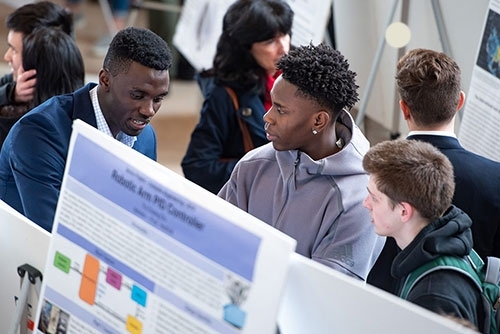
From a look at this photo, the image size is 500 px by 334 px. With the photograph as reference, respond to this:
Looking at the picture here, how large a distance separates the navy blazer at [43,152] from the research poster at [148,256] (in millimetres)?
578

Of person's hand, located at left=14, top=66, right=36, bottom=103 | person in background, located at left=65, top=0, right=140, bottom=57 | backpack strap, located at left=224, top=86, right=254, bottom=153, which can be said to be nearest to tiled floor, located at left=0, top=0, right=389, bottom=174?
person in background, located at left=65, top=0, right=140, bottom=57

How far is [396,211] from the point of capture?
2082mm

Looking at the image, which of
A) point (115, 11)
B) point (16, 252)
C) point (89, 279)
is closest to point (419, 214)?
point (89, 279)

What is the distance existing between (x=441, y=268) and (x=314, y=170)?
1.74 feet

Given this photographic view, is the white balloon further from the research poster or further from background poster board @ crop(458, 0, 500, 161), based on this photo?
the research poster

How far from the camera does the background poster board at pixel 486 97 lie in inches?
130

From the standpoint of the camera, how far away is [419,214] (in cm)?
208

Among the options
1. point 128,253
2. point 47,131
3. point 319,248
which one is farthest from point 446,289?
point 47,131

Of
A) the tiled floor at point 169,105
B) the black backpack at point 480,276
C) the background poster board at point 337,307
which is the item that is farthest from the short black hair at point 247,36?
the tiled floor at point 169,105

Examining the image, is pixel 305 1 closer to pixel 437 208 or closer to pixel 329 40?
pixel 329 40

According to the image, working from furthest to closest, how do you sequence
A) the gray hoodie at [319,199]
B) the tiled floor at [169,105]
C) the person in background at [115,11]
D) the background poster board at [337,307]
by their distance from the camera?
1. the person in background at [115,11]
2. the tiled floor at [169,105]
3. the gray hoodie at [319,199]
4. the background poster board at [337,307]

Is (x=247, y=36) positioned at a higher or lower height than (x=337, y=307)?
lower

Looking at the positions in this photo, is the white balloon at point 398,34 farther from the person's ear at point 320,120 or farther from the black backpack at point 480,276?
the black backpack at point 480,276

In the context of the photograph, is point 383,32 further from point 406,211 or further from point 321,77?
point 406,211
